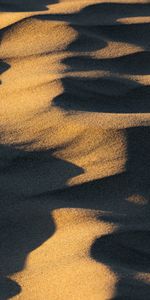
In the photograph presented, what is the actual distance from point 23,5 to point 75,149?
783 mm

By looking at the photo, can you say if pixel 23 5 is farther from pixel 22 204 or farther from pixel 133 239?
pixel 133 239

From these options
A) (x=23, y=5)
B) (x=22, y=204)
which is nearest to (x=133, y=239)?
(x=22, y=204)

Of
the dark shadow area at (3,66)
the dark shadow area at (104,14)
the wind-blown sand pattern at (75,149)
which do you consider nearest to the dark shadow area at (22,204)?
the wind-blown sand pattern at (75,149)

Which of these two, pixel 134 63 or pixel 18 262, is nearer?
pixel 18 262

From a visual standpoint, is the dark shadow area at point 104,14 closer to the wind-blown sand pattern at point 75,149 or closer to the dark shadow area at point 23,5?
the wind-blown sand pattern at point 75,149

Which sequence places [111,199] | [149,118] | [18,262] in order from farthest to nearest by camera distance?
1. [149,118]
2. [111,199]
3. [18,262]

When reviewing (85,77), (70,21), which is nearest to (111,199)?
(85,77)

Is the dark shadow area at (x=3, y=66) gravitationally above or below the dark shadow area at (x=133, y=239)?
above

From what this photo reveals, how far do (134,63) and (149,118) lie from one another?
0.35 metres

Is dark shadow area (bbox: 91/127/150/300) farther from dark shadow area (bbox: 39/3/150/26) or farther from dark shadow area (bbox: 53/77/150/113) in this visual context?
dark shadow area (bbox: 39/3/150/26)

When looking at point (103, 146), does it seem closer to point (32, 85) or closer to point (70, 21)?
point (32, 85)

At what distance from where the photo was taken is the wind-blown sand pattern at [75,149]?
6.68ft

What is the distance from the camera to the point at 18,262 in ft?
6.88

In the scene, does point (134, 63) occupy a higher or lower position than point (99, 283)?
higher
